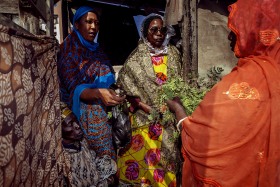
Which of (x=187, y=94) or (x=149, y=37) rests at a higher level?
(x=149, y=37)

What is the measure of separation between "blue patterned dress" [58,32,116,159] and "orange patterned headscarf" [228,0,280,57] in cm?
199

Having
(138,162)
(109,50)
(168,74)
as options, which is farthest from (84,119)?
(109,50)

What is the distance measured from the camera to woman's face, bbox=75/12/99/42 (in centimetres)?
374

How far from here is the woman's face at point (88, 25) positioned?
3.74m

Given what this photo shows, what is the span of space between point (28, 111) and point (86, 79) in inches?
60.6

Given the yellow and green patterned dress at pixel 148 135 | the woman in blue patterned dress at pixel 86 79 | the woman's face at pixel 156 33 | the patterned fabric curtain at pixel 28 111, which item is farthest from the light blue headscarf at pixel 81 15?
the patterned fabric curtain at pixel 28 111

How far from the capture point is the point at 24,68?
2131mm

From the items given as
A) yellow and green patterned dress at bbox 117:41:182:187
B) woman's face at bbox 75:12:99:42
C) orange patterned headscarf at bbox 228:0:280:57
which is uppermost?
woman's face at bbox 75:12:99:42

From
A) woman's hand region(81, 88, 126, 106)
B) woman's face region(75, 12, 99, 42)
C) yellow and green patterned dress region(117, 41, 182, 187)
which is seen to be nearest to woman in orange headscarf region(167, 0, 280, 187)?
woman's hand region(81, 88, 126, 106)

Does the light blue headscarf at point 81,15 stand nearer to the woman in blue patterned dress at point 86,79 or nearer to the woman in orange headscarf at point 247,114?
the woman in blue patterned dress at point 86,79

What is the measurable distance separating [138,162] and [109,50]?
4.82 metres

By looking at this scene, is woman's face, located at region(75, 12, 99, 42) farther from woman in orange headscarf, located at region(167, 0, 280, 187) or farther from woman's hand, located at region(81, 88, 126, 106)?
woman in orange headscarf, located at region(167, 0, 280, 187)

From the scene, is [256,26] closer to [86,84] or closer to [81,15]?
[86,84]

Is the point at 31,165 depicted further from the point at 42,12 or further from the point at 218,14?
the point at 218,14
